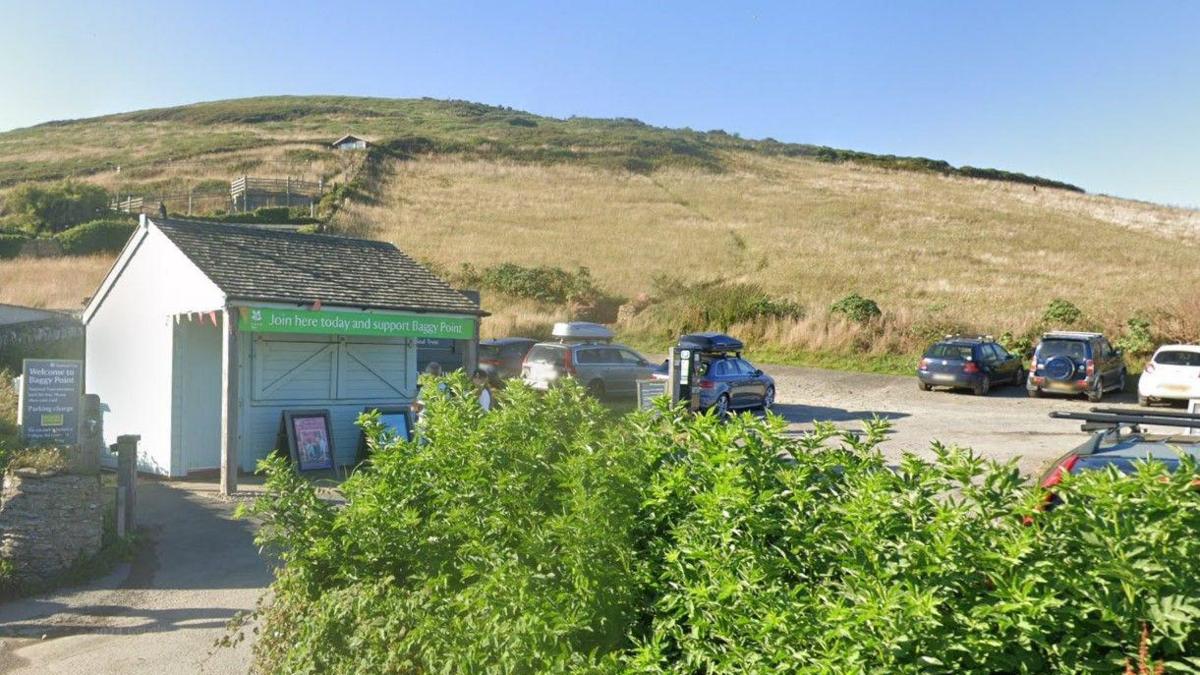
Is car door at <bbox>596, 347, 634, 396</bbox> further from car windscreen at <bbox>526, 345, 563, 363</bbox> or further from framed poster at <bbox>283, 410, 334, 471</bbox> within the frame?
framed poster at <bbox>283, 410, 334, 471</bbox>

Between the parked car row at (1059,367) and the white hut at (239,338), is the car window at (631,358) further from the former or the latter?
the white hut at (239,338)

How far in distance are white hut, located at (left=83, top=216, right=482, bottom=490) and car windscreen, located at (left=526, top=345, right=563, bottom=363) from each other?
6963 mm

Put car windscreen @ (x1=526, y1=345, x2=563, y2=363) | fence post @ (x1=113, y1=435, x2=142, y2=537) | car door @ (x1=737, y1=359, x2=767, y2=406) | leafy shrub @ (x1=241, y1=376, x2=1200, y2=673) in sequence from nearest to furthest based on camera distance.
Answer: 1. leafy shrub @ (x1=241, y1=376, x2=1200, y2=673)
2. fence post @ (x1=113, y1=435, x2=142, y2=537)
3. car door @ (x1=737, y1=359, x2=767, y2=406)
4. car windscreen @ (x1=526, y1=345, x2=563, y2=363)

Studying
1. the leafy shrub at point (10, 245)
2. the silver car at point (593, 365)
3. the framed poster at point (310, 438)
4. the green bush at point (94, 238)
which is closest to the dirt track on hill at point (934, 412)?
the silver car at point (593, 365)

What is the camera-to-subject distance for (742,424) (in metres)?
3.99

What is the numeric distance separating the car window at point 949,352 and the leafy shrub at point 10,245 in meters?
Answer: 38.0

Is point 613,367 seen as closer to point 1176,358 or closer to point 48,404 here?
point 1176,358

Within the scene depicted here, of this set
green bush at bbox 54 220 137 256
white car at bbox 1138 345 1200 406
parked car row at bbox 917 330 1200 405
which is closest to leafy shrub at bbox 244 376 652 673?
white car at bbox 1138 345 1200 406

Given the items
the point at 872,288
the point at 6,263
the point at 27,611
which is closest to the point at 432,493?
the point at 27,611

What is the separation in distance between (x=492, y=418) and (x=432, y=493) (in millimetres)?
429

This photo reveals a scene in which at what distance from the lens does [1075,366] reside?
25.8 meters

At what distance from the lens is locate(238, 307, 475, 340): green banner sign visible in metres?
14.4

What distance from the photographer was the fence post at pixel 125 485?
1029cm

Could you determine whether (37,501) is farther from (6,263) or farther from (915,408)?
(6,263)
